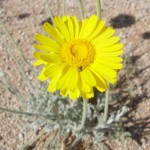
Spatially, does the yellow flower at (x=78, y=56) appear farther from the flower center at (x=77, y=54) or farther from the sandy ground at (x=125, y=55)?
the sandy ground at (x=125, y=55)

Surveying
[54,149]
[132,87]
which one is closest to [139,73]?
[132,87]

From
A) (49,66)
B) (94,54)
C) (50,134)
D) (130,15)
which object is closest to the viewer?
(49,66)

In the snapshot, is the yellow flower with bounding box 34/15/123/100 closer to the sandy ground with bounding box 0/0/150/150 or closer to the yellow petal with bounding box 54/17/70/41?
the yellow petal with bounding box 54/17/70/41

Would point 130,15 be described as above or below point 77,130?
above

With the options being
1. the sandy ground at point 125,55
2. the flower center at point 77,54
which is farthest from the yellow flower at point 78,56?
the sandy ground at point 125,55

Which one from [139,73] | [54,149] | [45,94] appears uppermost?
[139,73]

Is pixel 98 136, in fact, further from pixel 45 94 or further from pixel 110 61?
pixel 110 61
